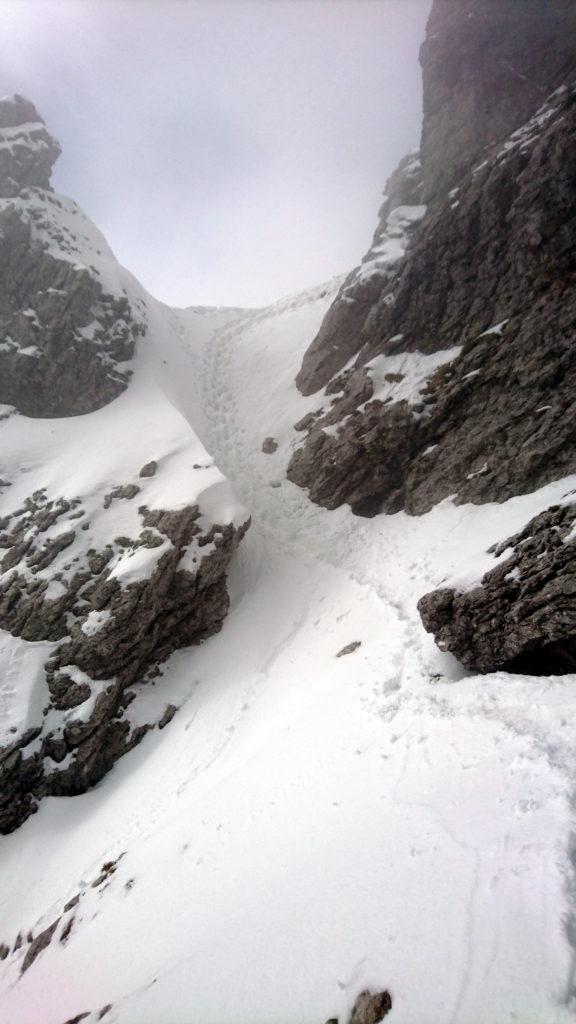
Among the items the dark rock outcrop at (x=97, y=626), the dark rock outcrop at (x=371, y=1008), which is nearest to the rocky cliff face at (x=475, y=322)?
the dark rock outcrop at (x=371, y=1008)

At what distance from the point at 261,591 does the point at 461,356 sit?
54.2ft

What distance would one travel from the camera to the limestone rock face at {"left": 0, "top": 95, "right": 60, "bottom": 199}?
41.4 metres

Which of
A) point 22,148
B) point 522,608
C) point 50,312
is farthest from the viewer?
point 22,148

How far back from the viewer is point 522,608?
32.8 ft

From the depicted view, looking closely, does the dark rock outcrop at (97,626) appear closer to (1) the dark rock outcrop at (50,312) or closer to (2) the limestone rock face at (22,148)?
(1) the dark rock outcrop at (50,312)

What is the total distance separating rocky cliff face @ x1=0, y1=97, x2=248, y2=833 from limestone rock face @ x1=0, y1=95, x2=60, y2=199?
1051 cm

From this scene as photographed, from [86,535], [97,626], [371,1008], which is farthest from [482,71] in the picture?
[371,1008]

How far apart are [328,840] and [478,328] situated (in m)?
24.7

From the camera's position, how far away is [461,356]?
23.4 meters

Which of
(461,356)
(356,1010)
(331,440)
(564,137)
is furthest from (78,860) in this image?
(564,137)

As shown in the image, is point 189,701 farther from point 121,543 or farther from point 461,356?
point 461,356

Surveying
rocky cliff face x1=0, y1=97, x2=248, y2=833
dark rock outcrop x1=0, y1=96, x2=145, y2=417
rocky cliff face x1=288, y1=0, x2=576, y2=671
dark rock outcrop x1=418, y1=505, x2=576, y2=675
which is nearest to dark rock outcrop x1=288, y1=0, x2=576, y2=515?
rocky cliff face x1=288, y1=0, x2=576, y2=671

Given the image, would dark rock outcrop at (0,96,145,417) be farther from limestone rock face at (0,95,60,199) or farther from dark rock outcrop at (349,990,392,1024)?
dark rock outcrop at (349,990,392,1024)

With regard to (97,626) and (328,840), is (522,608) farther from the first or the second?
(97,626)
